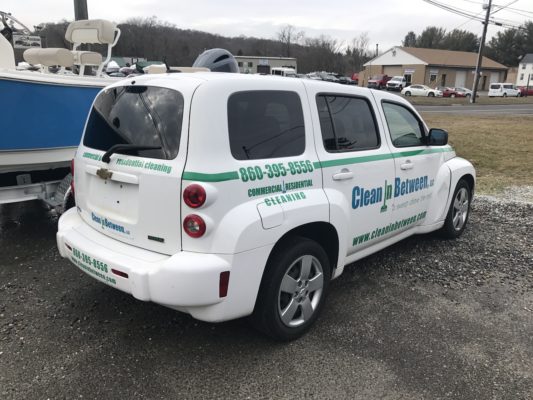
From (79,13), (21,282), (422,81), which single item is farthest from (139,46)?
(21,282)

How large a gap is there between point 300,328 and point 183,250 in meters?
1.14

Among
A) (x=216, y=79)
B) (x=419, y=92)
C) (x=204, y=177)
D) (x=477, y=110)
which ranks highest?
(x=216, y=79)

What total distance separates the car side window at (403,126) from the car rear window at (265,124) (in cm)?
131

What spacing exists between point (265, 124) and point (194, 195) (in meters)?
0.76

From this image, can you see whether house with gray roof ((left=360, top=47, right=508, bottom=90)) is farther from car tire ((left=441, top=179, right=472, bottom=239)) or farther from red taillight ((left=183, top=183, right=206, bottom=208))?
red taillight ((left=183, top=183, right=206, bottom=208))

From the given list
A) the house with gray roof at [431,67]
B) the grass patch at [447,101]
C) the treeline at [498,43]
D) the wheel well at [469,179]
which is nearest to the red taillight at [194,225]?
the wheel well at [469,179]

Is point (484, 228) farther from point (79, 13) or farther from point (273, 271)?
point (79, 13)

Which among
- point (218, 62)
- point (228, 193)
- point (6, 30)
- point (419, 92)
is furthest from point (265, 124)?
point (419, 92)

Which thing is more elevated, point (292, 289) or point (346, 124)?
point (346, 124)

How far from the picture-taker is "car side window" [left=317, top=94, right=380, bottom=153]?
11.5 ft

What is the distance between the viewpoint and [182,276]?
2.65 metres

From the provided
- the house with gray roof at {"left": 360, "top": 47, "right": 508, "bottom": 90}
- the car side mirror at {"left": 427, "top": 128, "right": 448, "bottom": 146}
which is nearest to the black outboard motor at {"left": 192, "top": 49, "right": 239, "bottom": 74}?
the car side mirror at {"left": 427, "top": 128, "right": 448, "bottom": 146}

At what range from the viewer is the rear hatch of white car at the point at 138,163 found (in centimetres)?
279

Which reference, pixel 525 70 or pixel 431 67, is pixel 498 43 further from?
pixel 431 67
